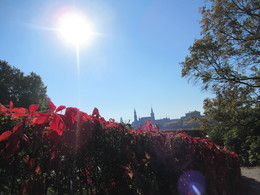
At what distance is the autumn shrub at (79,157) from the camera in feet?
3.65

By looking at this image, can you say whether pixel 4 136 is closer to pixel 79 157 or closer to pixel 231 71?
pixel 79 157

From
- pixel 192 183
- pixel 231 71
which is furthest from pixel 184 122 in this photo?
pixel 192 183

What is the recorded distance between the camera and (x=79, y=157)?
134 cm

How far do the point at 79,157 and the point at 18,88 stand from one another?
34.2m

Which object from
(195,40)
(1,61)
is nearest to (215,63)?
(195,40)

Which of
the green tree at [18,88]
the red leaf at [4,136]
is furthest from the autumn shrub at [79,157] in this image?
the green tree at [18,88]

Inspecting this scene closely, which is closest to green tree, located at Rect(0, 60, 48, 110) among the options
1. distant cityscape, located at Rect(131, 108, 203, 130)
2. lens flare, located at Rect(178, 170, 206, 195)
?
distant cityscape, located at Rect(131, 108, 203, 130)

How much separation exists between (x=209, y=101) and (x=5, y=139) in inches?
520

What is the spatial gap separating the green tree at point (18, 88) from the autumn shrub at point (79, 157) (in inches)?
1156

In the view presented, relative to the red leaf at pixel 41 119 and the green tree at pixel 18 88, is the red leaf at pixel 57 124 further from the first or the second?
the green tree at pixel 18 88

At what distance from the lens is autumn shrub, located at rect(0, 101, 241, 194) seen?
111 cm

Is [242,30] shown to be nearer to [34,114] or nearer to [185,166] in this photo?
[185,166]

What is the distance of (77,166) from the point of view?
4.30 ft

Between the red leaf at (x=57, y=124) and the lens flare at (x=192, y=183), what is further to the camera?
the lens flare at (x=192, y=183)
